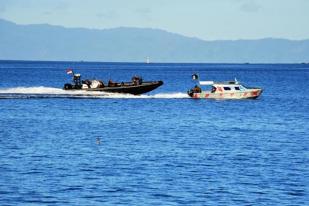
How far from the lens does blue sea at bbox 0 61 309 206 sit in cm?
3850

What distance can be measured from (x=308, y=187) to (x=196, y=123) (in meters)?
38.4

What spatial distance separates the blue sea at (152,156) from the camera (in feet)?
126

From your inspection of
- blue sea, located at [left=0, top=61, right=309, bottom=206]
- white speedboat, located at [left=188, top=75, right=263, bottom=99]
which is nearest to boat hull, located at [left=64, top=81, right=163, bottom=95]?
white speedboat, located at [left=188, top=75, right=263, bottom=99]

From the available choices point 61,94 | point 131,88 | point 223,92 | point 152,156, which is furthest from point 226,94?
point 152,156

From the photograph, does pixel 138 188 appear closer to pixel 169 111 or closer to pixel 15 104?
pixel 169 111

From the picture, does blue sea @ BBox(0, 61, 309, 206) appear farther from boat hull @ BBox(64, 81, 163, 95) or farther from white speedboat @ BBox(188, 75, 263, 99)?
white speedboat @ BBox(188, 75, 263, 99)

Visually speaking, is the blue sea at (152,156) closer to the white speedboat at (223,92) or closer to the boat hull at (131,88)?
the boat hull at (131,88)

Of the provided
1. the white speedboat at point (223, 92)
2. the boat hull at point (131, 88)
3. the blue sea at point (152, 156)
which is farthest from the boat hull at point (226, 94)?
the blue sea at point (152, 156)

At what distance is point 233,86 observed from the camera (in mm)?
110688

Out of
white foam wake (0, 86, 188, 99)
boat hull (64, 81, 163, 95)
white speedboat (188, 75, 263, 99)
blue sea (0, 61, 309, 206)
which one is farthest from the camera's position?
white foam wake (0, 86, 188, 99)

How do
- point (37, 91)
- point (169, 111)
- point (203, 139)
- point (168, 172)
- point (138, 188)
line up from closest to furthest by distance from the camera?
point (138, 188), point (168, 172), point (203, 139), point (169, 111), point (37, 91)

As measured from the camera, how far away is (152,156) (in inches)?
2020

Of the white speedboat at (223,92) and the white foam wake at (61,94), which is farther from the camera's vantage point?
the white foam wake at (61,94)

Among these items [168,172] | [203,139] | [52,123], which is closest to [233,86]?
[52,123]
